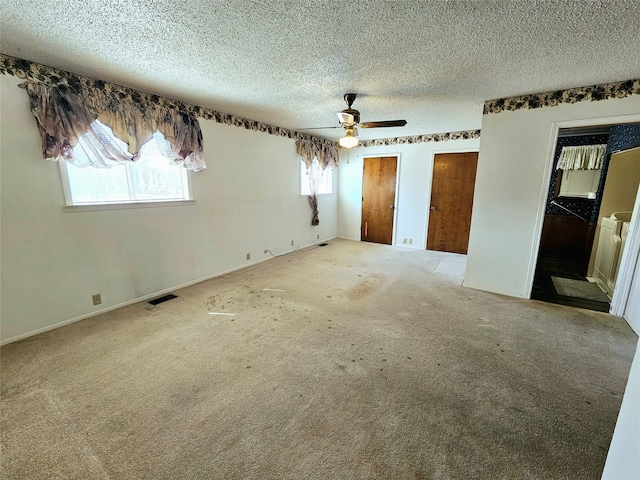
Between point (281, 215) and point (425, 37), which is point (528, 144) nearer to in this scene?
point (425, 37)

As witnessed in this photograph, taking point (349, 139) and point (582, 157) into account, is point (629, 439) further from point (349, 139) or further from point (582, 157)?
point (582, 157)

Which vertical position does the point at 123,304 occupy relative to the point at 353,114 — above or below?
below

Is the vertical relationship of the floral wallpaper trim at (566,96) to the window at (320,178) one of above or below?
above

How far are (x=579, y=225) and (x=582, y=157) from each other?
1.27m

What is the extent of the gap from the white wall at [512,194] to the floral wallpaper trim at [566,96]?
0.18 ft

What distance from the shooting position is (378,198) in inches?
241

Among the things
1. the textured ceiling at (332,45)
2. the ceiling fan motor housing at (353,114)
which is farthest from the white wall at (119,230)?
the ceiling fan motor housing at (353,114)

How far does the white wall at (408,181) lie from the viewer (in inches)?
212

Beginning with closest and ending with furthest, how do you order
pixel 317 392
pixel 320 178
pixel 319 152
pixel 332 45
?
1. pixel 317 392
2. pixel 332 45
3. pixel 319 152
4. pixel 320 178

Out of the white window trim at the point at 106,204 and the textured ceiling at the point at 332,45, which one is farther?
the white window trim at the point at 106,204

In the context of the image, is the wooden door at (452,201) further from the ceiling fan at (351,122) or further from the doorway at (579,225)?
the ceiling fan at (351,122)

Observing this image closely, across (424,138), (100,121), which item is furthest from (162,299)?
(424,138)

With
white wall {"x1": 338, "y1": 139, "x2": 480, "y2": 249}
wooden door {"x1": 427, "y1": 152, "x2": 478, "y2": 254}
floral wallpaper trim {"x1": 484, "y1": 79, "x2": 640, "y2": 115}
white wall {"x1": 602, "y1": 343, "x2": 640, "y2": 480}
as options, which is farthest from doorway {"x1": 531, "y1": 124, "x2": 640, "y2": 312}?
white wall {"x1": 602, "y1": 343, "x2": 640, "y2": 480}

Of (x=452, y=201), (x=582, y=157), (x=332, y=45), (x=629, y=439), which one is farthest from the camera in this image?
(x=452, y=201)
